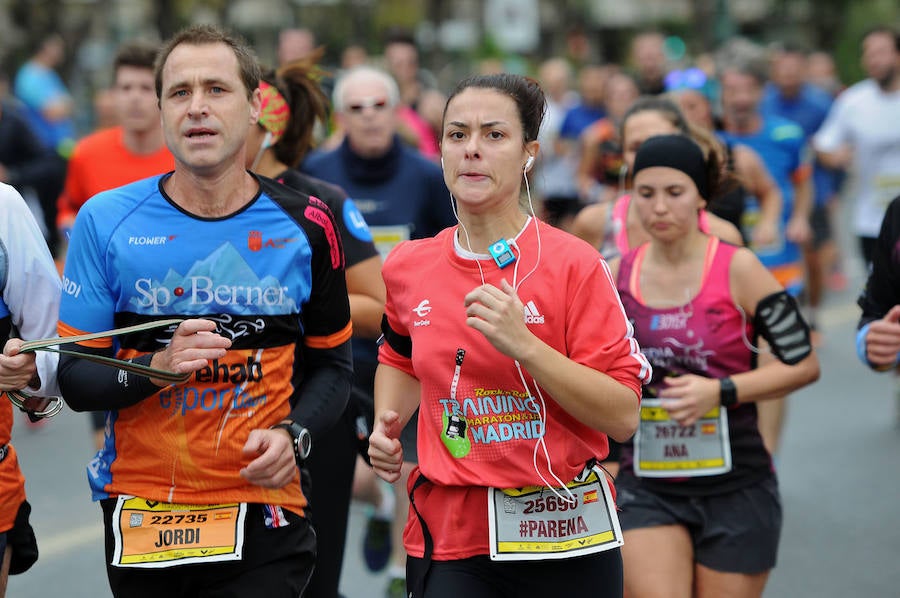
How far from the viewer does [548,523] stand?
3.33 m

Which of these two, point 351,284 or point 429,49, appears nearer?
point 351,284

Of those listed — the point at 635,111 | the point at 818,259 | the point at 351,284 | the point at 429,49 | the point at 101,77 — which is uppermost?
the point at 429,49

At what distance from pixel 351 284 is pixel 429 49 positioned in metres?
37.2

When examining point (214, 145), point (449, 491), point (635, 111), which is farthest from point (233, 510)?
point (635, 111)

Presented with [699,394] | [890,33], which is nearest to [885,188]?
[890,33]

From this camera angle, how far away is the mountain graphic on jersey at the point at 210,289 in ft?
11.3

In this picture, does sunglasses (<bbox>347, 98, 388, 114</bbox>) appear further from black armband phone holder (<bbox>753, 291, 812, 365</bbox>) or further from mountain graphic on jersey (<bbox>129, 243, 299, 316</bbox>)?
mountain graphic on jersey (<bbox>129, 243, 299, 316</bbox>)

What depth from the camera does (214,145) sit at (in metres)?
3.48

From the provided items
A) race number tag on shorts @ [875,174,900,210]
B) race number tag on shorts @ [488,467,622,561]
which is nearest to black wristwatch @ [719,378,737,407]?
race number tag on shorts @ [488,467,622,561]

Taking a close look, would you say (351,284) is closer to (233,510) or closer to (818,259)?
(233,510)

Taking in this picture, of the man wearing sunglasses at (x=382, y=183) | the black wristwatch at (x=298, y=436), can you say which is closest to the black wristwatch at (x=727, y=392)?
the black wristwatch at (x=298, y=436)

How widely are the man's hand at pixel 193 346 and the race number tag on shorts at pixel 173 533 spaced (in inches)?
16.9

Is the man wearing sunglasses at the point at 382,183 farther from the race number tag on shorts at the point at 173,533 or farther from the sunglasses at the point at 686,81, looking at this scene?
the race number tag on shorts at the point at 173,533

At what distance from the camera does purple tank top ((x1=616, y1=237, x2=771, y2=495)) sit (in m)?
4.54
